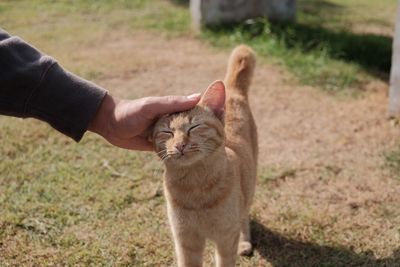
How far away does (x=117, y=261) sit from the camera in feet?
9.16

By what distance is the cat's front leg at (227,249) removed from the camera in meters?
2.44

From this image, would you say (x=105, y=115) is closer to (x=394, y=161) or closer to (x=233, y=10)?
(x=394, y=161)

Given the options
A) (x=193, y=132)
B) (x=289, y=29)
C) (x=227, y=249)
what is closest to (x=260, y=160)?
(x=227, y=249)

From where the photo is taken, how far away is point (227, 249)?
2.46 meters

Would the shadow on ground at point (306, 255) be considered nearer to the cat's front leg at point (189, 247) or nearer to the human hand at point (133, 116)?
the cat's front leg at point (189, 247)

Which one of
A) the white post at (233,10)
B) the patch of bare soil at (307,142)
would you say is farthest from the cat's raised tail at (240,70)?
the white post at (233,10)

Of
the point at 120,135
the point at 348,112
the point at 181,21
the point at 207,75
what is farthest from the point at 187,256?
the point at 181,21

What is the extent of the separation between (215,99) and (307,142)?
6.41ft

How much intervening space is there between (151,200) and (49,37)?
4234 mm

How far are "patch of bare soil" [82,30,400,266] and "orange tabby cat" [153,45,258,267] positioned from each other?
2.34 feet

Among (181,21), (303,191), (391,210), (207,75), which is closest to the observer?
(391,210)

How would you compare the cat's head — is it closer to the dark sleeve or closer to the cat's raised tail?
the dark sleeve

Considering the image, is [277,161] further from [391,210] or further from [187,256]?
[187,256]

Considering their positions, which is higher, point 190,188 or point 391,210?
point 190,188
